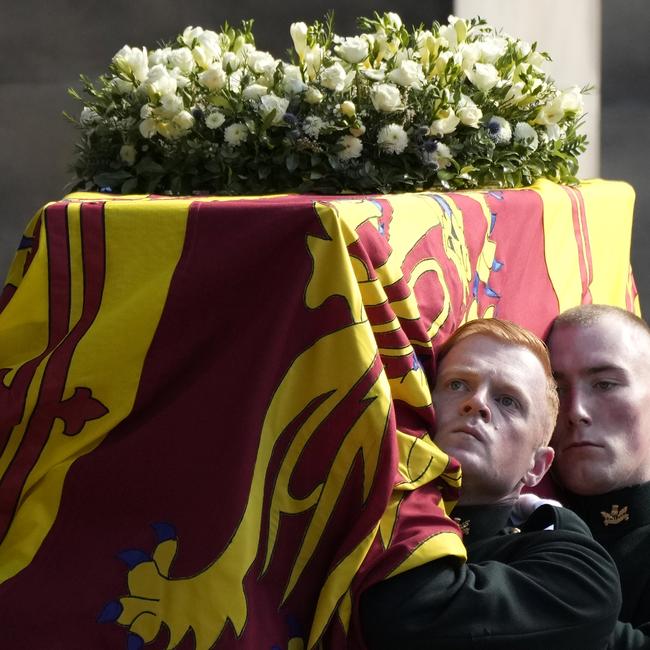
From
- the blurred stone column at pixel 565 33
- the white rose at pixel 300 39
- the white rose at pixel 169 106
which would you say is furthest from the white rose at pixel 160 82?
the blurred stone column at pixel 565 33

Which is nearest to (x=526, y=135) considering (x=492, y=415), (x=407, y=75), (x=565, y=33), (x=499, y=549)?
(x=407, y=75)

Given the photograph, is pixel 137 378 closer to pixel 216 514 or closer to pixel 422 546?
pixel 216 514

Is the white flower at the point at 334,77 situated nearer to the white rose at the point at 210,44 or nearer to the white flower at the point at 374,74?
the white flower at the point at 374,74

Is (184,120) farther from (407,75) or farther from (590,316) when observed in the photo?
(590,316)

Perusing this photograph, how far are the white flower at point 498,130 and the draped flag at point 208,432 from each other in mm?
1000

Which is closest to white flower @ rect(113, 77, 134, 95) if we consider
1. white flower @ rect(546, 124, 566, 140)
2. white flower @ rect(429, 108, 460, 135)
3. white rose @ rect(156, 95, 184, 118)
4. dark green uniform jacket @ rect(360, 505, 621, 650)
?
white rose @ rect(156, 95, 184, 118)

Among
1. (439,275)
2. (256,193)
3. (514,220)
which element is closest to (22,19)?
(256,193)

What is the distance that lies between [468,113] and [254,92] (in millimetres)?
393

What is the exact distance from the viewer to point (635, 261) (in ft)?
12.7

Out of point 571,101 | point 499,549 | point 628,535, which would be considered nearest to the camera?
point 499,549

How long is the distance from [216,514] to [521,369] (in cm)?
45

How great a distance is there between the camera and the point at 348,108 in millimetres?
2080

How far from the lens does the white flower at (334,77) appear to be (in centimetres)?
209

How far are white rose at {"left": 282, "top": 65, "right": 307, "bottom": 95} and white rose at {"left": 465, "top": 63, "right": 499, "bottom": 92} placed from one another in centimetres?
33
